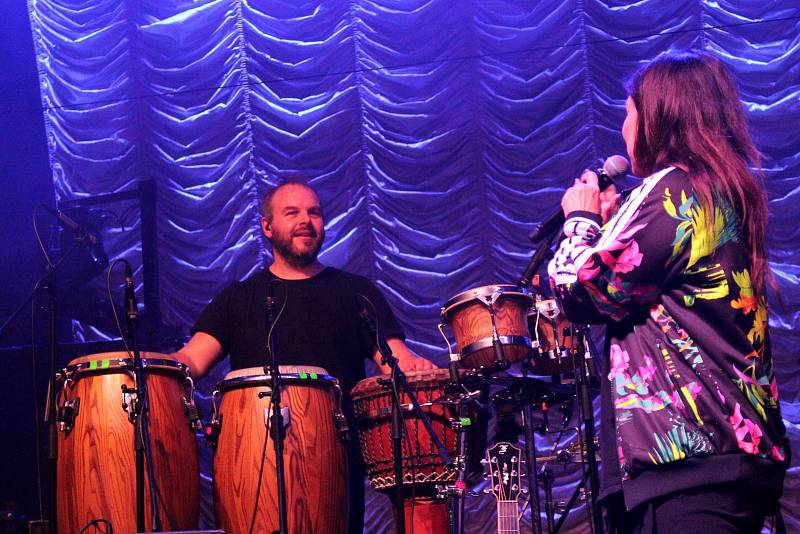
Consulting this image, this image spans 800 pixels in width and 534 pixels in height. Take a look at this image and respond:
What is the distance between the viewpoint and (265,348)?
4355 mm

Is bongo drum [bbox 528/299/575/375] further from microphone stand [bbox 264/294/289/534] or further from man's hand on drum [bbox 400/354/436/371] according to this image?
microphone stand [bbox 264/294/289/534]

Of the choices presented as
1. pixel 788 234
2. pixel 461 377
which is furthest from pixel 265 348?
pixel 788 234

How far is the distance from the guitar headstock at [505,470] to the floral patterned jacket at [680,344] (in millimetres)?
2268

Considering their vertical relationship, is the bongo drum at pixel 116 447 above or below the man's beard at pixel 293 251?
below

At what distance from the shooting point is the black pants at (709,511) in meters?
1.91

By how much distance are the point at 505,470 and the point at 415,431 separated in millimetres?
515

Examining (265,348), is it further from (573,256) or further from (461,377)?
(573,256)

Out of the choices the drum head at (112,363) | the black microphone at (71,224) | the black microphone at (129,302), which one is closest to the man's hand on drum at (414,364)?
the drum head at (112,363)

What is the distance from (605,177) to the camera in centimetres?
240

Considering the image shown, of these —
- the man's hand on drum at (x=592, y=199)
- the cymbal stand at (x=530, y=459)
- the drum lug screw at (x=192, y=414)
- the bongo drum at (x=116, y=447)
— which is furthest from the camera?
the cymbal stand at (x=530, y=459)

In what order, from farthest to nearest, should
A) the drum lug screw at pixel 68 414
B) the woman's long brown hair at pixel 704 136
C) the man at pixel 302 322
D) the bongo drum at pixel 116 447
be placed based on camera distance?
the man at pixel 302 322 < the drum lug screw at pixel 68 414 < the bongo drum at pixel 116 447 < the woman's long brown hair at pixel 704 136

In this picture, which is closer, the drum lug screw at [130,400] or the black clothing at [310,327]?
the drum lug screw at [130,400]

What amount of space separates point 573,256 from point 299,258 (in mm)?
2656

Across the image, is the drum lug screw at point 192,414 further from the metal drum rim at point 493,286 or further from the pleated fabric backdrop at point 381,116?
the pleated fabric backdrop at point 381,116
